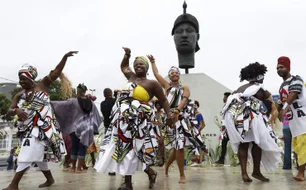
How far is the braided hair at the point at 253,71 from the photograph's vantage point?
4.71m

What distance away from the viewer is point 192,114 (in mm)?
5059

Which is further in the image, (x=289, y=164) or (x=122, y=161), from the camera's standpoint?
(x=289, y=164)

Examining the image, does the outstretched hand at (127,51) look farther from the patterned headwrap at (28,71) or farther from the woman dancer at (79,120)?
the woman dancer at (79,120)

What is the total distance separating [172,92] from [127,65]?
32.3 inches

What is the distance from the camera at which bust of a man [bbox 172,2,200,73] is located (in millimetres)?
11977

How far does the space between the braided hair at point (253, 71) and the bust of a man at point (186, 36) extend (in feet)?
24.4

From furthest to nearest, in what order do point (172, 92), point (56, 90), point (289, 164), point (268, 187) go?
point (56, 90) < point (289, 164) < point (172, 92) < point (268, 187)

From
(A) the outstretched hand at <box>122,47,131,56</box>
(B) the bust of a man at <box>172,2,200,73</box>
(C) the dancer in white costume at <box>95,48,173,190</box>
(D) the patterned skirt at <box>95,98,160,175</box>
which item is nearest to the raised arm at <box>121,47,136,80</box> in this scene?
(A) the outstretched hand at <box>122,47,131,56</box>

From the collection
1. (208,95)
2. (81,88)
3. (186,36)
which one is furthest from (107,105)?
(186,36)

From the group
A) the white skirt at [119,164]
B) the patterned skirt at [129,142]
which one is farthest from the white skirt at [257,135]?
the white skirt at [119,164]

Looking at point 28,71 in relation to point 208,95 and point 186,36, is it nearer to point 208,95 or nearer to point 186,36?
point 208,95

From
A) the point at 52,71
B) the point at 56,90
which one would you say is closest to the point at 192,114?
the point at 52,71

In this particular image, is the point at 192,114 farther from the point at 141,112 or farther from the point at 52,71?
the point at 52,71

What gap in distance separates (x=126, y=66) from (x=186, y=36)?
26.1ft
